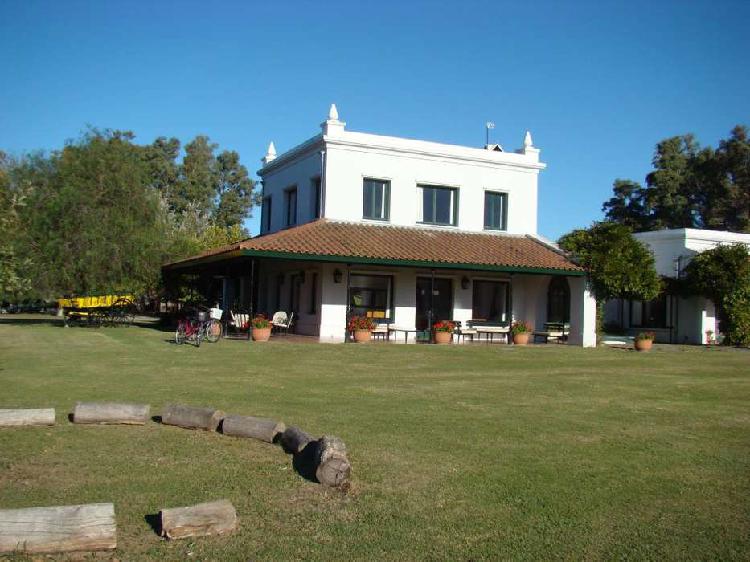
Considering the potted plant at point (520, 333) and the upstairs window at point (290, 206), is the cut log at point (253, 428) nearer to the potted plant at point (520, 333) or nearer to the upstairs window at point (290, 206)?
the potted plant at point (520, 333)

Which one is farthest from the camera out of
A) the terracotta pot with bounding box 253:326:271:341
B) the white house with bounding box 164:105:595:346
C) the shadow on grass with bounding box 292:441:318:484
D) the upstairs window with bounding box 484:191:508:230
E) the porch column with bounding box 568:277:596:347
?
the upstairs window with bounding box 484:191:508:230

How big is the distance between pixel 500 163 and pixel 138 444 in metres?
21.1

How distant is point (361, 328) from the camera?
22.0 metres

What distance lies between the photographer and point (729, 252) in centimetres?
2708

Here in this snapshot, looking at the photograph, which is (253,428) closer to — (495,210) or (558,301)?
(495,210)

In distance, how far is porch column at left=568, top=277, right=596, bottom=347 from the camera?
24.7 meters

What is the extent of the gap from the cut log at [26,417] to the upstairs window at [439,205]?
18.7 metres

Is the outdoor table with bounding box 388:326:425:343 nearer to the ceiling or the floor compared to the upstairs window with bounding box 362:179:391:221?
nearer to the floor

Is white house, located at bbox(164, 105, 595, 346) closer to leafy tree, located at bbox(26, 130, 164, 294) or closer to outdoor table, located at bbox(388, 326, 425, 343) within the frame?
outdoor table, located at bbox(388, 326, 425, 343)

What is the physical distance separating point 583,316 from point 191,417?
18.7 m

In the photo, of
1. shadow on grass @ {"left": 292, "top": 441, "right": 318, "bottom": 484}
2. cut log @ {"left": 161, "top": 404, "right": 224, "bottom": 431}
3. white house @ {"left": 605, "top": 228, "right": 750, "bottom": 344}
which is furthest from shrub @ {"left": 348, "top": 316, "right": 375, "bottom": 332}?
shadow on grass @ {"left": 292, "top": 441, "right": 318, "bottom": 484}

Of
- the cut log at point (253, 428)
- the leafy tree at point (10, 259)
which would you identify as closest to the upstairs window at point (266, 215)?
the leafy tree at point (10, 259)

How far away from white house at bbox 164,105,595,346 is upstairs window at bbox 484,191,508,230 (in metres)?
0.04

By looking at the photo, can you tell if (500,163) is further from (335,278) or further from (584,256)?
(335,278)
